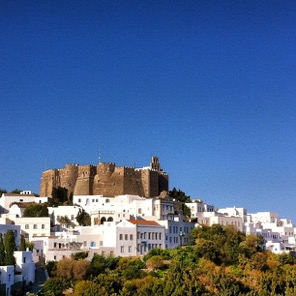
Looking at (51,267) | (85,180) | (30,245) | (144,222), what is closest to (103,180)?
(85,180)

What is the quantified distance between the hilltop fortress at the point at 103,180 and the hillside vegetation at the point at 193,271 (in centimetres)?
1724

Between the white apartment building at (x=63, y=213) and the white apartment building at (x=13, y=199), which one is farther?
the white apartment building at (x=13, y=199)

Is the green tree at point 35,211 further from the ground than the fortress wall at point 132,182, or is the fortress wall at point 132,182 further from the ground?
the fortress wall at point 132,182

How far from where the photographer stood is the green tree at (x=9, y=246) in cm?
4875

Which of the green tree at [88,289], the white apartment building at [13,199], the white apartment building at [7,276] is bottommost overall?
the green tree at [88,289]

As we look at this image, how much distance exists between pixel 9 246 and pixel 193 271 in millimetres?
15573

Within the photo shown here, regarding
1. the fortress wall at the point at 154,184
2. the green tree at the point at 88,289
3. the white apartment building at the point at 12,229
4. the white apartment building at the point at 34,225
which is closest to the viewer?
the green tree at the point at 88,289

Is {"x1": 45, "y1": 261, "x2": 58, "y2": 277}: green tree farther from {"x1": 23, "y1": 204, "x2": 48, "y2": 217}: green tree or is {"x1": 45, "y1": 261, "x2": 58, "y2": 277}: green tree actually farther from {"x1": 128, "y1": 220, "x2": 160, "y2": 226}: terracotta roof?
{"x1": 23, "y1": 204, "x2": 48, "y2": 217}: green tree

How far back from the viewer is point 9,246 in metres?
49.9

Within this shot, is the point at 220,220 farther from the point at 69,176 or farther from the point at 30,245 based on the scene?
the point at 30,245

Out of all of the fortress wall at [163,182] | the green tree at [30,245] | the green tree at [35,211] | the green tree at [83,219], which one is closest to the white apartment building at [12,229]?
the green tree at [30,245]

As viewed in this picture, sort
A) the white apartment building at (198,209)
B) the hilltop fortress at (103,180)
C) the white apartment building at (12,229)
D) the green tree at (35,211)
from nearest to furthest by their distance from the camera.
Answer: the white apartment building at (12,229), the green tree at (35,211), the white apartment building at (198,209), the hilltop fortress at (103,180)

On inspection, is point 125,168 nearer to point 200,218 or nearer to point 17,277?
point 200,218

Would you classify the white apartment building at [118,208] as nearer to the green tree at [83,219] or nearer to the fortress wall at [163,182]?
the green tree at [83,219]
